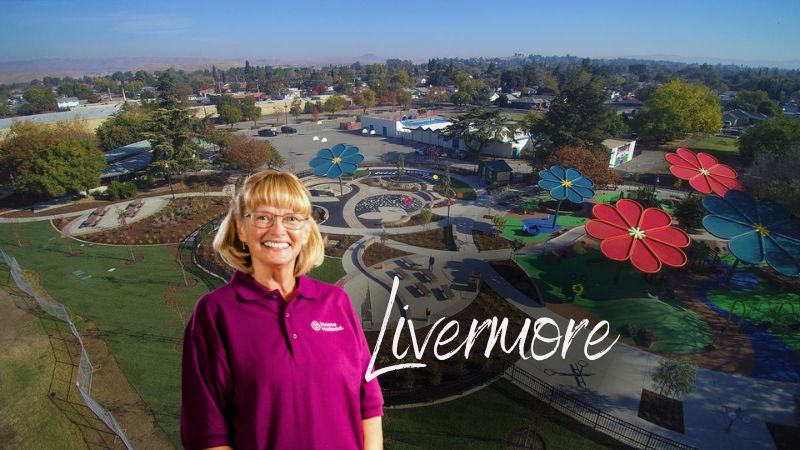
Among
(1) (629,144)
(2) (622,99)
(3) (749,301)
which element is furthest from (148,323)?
(2) (622,99)

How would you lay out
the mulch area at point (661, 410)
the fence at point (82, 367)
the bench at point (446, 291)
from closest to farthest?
the fence at point (82, 367) < the mulch area at point (661, 410) < the bench at point (446, 291)

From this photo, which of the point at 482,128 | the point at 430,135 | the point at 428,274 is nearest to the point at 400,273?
the point at 428,274

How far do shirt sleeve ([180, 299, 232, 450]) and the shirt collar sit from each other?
0.36 meters

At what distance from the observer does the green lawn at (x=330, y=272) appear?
77.7 ft

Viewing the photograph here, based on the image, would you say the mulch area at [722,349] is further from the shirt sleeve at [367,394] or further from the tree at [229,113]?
the tree at [229,113]

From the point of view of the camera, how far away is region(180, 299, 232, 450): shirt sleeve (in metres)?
2.67

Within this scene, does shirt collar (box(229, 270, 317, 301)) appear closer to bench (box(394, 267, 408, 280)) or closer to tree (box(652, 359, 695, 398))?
tree (box(652, 359, 695, 398))

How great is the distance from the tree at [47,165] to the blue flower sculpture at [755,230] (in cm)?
4951

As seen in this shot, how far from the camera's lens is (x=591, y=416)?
556 inches

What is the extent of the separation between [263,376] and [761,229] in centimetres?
2669

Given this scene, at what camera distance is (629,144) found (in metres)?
48.7

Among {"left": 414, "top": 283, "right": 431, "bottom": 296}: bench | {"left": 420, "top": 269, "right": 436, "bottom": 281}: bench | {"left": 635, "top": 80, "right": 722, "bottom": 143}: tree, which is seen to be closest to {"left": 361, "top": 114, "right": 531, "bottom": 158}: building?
{"left": 635, "top": 80, "right": 722, "bottom": 143}: tree

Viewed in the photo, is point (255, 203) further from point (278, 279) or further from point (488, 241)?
point (488, 241)

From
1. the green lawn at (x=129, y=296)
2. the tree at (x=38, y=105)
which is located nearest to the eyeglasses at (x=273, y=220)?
the green lawn at (x=129, y=296)
